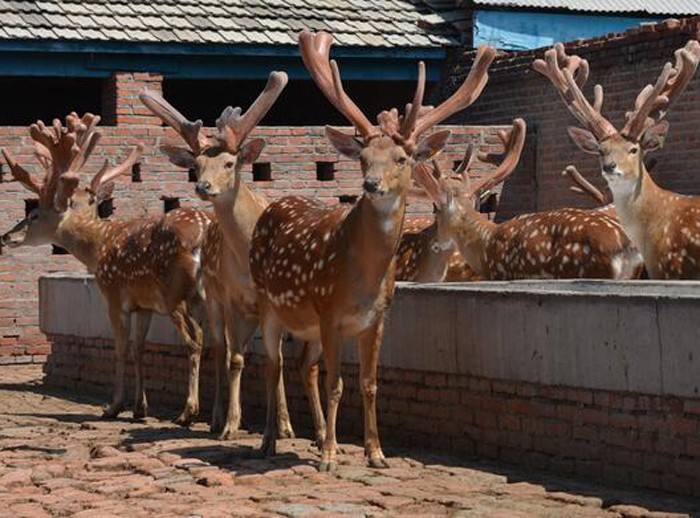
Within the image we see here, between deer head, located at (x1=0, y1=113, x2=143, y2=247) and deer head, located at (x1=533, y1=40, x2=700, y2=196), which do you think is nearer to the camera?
deer head, located at (x1=533, y1=40, x2=700, y2=196)

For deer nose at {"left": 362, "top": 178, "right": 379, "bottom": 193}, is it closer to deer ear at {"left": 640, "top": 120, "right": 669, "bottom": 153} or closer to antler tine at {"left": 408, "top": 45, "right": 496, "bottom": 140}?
antler tine at {"left": 408, "top": 45, "right": 496, "bottom": 140}

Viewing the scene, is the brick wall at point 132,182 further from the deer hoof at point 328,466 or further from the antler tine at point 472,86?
the deer hoof at point 328,466

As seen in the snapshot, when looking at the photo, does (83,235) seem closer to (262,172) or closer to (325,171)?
(262,172)

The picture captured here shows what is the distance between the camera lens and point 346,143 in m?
10.8

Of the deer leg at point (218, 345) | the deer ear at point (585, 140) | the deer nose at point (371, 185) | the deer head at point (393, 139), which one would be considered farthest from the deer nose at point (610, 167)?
the deer nose at point (371, 185)

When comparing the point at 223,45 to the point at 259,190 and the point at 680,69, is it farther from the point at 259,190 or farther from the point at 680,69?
the point at 680,69

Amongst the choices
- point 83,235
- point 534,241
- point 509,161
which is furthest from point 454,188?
point 83,235

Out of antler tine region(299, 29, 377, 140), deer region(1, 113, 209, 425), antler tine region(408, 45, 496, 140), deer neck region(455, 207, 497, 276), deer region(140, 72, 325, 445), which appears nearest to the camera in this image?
antler tine region(299, 29, 377, 140)

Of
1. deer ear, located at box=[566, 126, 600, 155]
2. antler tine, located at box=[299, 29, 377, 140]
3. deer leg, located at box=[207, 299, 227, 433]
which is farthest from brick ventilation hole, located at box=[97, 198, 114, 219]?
antler tine, located at box=[299, 29, 377, 140]

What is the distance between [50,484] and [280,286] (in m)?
A: 2.01

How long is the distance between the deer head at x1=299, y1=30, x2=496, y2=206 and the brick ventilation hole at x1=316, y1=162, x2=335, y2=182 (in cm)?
903

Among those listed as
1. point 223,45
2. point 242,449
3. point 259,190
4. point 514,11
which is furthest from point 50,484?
point 514,11

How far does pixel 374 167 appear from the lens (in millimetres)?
10477

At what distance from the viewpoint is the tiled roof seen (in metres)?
21.1
